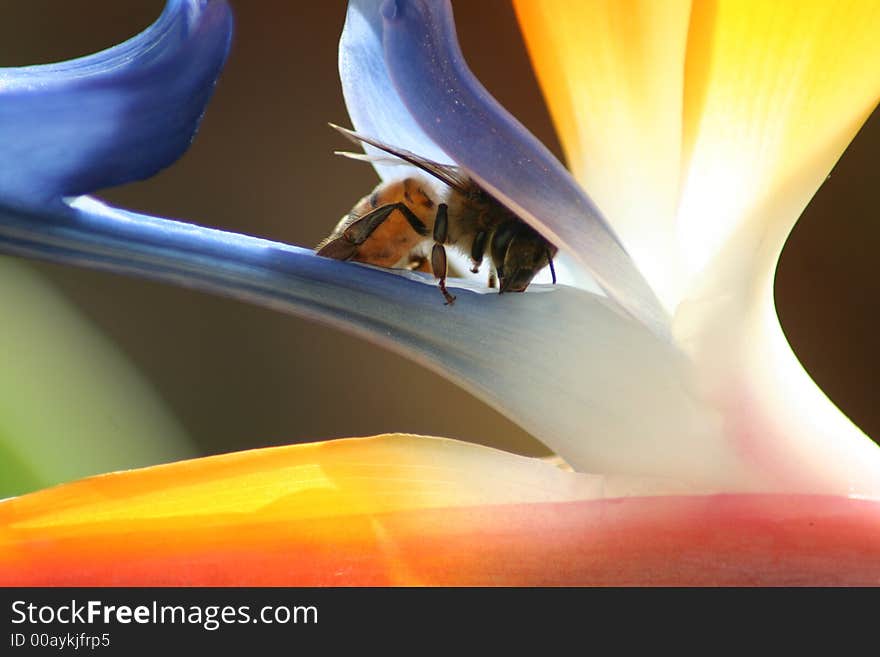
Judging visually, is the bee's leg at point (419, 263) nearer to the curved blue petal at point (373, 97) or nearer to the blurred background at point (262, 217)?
the curved blue petal at point (373, 97)

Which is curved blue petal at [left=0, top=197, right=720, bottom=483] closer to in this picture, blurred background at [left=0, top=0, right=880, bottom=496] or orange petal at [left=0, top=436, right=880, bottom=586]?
orange petal at [left=0, top=436, right=880, bottom=586]

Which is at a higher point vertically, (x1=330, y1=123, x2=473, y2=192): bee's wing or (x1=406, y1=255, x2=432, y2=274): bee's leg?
(x1=330, y1=123, x2=473, y2=192): bee's wing

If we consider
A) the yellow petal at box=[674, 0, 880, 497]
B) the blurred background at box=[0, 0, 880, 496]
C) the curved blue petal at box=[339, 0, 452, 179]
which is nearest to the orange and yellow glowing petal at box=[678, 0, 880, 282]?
the yellow petal at box=[674, 0, 880, 497]

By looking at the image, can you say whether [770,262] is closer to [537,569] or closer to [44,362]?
[537,569]

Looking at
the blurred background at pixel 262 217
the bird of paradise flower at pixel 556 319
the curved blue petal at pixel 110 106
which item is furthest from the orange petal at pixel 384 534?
the blurred background at pixel 262 217

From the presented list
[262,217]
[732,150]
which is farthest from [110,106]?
[262,217]

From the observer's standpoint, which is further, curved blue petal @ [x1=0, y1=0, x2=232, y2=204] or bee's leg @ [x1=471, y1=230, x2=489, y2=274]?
bee's leg @ [x1=471, y1=230, x2=489, y2=274]

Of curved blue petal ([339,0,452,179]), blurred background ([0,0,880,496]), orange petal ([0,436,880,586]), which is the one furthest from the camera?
blurred background ([0,0,880,496])
